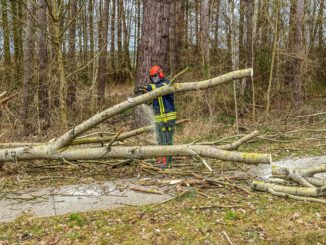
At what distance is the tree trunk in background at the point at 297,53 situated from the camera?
537 inches

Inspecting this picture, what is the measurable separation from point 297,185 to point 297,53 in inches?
362

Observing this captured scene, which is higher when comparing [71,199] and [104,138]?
[104,138]

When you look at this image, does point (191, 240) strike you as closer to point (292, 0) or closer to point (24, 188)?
point (24, 188)

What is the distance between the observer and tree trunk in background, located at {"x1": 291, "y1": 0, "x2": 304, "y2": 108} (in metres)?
13.6

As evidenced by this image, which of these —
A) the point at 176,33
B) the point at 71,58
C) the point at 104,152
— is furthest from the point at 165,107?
the point at 176,33

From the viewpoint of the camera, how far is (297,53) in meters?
13.8

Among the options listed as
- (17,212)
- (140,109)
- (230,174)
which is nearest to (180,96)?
(140,109)

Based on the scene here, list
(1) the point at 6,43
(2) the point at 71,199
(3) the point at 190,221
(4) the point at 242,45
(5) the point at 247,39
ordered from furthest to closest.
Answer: (1) the point at 6,43 < (4) the point at 242,45 < (5) the point at 247,39 < (2) the point at 71,199 < (3) the point at 190,221

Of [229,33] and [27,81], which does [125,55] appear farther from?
[27,81]

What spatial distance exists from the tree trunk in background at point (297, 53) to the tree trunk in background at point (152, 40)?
567cm

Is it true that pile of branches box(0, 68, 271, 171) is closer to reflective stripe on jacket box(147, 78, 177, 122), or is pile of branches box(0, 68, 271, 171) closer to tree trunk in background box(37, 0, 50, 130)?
reflective stripe on jacket box(147, 78, 177, 122)

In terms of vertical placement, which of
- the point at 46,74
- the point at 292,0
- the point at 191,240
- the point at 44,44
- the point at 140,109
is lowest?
the point at 191,240

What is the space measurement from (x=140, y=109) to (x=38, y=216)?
6.22 metres

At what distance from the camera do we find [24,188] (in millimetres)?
6277
